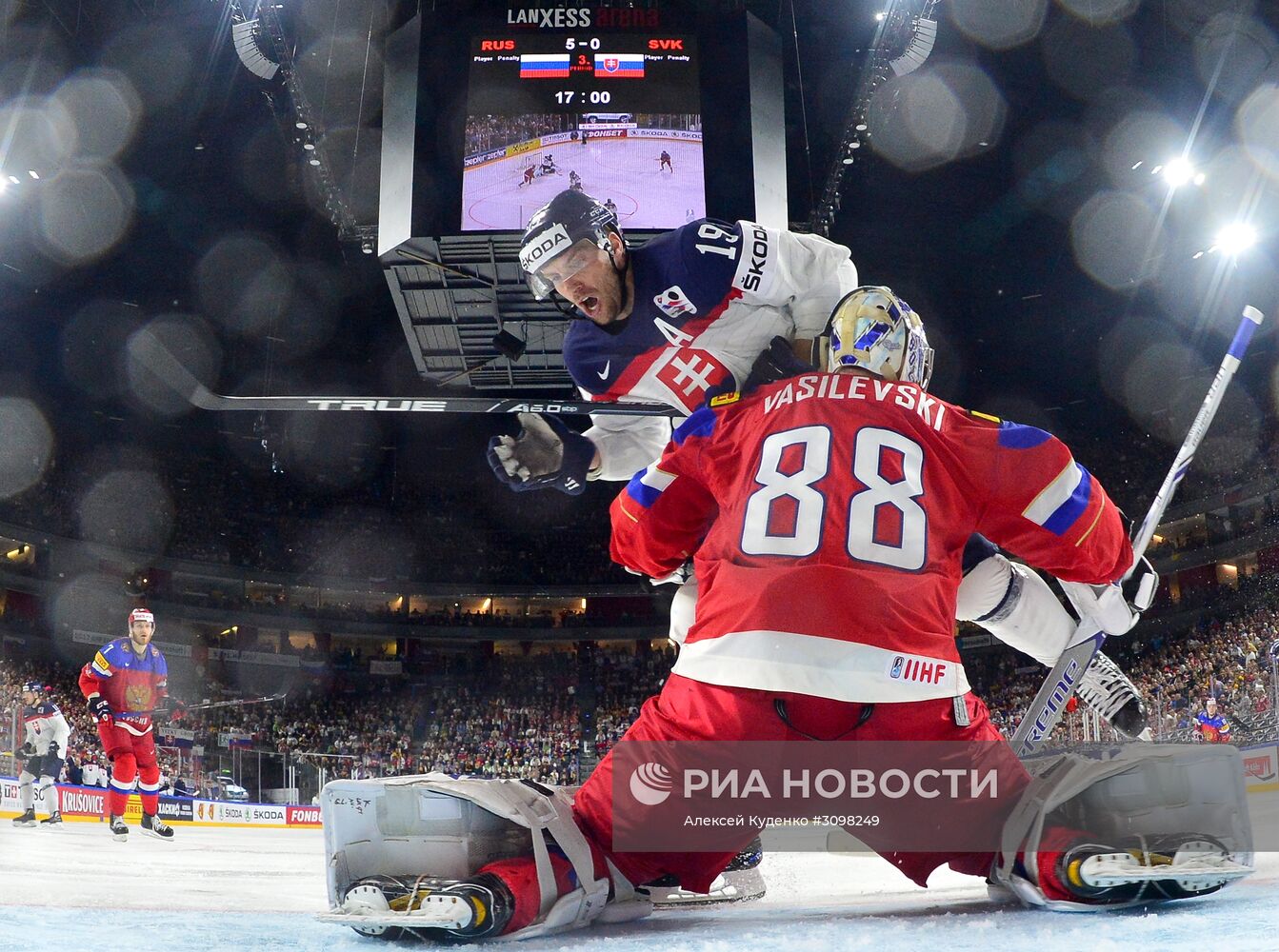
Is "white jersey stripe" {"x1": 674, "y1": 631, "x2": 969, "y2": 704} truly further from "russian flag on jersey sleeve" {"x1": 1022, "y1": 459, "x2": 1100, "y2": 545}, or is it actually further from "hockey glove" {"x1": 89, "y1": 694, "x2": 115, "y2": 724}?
"hockey glove" {"x1": 89, "y1": 694, "x2": 115, "y2": 724}

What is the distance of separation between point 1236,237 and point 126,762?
42.8ft

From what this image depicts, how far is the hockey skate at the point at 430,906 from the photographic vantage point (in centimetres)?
144

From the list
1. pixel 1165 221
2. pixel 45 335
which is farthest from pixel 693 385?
pixel 45 335

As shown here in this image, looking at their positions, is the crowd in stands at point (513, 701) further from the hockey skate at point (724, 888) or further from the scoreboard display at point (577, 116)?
the hockey skate at point (724, 888)

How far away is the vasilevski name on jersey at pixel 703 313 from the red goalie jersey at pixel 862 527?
Answer: 885 millimetres

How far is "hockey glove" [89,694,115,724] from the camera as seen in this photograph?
19.6 feet

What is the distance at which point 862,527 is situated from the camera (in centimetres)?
167

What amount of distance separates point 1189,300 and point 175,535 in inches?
765

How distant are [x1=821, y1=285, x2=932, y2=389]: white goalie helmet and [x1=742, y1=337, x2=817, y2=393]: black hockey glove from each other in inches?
22.5

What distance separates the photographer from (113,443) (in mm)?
19938

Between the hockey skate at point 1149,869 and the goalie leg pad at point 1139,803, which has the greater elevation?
the goalie leg pad at point 1139,803

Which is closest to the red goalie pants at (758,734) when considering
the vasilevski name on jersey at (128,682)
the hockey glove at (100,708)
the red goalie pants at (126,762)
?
the vasilevski name on jersey at (128,682)

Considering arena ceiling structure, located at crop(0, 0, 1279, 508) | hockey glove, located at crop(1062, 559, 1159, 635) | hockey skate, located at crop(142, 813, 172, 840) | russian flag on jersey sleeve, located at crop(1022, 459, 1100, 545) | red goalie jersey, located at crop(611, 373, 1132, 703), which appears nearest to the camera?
red goalie jersey, located at crop(611, 373, 1132, 703)

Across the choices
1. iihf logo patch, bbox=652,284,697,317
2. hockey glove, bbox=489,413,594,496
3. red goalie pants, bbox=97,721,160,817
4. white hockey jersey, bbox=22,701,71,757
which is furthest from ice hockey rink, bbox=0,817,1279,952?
white hockey jersey, bbox=22,701,71,757
